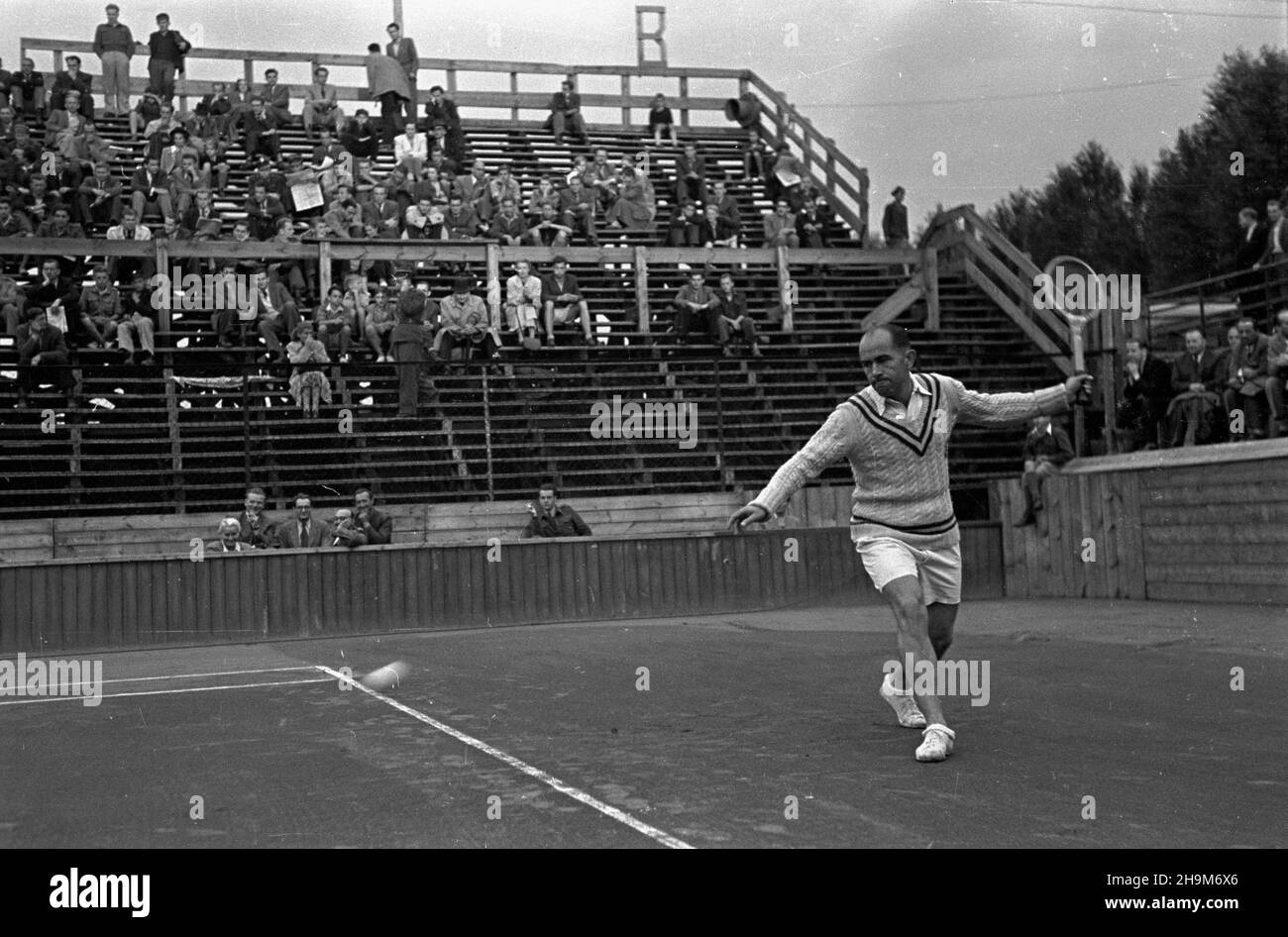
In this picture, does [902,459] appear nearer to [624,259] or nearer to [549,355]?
[549,355]

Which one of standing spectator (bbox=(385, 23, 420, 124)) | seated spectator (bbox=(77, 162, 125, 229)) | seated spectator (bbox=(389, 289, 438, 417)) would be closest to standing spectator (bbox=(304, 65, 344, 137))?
standing spectator (bbox=(385, 23, 420, 124))

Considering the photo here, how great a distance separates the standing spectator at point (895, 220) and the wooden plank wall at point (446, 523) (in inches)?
364

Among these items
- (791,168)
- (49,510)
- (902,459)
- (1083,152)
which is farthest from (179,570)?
(1083,152)

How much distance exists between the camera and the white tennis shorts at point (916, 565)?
7.91m

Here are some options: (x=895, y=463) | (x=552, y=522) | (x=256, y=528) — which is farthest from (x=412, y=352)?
(x=895, y=463)

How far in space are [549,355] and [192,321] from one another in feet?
17.5

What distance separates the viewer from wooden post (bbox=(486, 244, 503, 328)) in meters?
23.5

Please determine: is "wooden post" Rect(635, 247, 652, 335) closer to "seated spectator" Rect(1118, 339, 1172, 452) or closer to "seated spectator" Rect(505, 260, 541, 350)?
"seated spectator" Rect(505, 260, 541, 350)

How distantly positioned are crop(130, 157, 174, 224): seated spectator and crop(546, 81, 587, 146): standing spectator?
9564 millimetres

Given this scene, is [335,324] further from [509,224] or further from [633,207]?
[633,207]

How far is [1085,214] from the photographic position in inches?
2475

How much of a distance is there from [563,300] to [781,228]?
595 cm

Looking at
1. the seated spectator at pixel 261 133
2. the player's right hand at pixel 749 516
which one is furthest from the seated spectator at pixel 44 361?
the player's right hand at pixel 749 516

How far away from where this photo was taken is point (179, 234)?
2369cm
